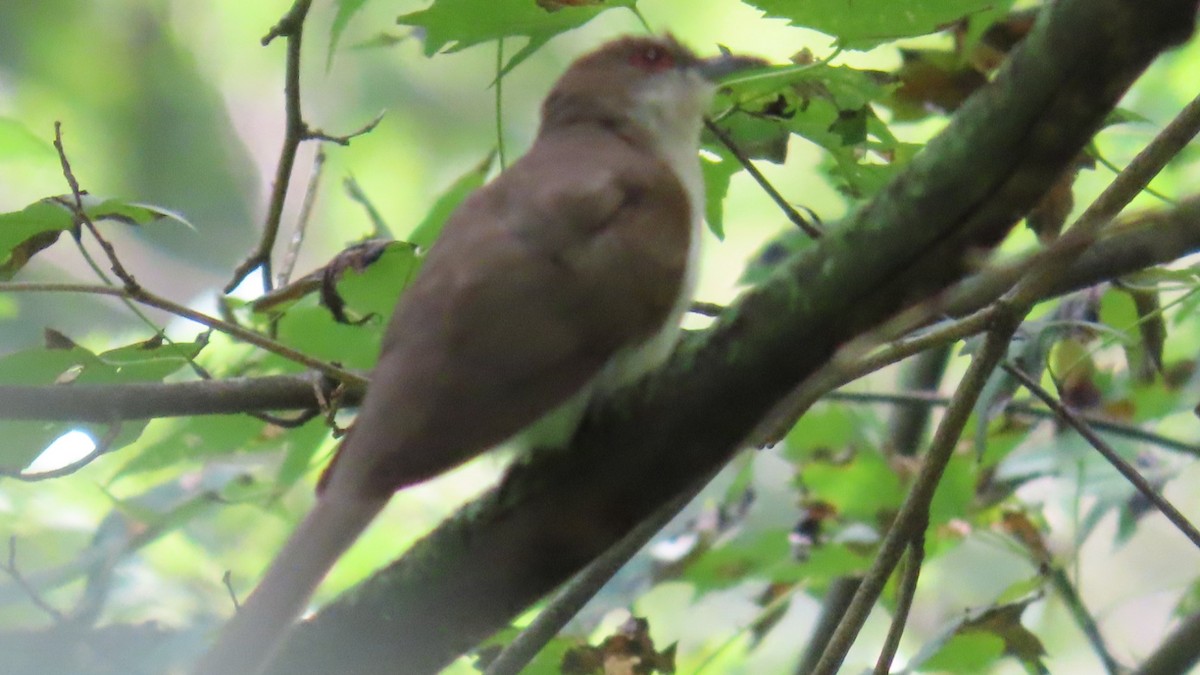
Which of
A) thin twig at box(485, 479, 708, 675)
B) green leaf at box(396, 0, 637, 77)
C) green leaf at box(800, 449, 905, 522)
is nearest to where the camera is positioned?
green leaf at box(396, 0, 637, 77)

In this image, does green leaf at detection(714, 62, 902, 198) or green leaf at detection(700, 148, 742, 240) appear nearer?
green leaf at detection(714, 62, 902, 198)

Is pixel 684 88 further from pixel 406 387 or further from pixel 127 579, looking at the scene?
pixel 127 579

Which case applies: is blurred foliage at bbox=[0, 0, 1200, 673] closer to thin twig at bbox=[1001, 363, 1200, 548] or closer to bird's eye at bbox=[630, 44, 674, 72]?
thin twig at bbox=[1001, 363, 1200, 548]

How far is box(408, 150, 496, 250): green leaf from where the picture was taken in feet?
8.82

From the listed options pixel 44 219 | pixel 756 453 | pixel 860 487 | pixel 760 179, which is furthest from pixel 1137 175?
pixel 44 219

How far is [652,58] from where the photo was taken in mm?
3420

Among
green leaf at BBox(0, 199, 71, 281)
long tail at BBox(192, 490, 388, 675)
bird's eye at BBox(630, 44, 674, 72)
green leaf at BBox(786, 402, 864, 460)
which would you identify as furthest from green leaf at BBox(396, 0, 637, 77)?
green leaf at BBox(786, 402, 864, 460)

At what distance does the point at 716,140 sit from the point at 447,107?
6.33m

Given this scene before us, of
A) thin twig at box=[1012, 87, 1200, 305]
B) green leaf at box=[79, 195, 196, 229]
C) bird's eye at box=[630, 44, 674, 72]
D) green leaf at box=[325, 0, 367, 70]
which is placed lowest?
thin twig at box=[1012, 87, 1200, 305]

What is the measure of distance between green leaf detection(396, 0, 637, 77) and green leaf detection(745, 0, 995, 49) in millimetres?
330

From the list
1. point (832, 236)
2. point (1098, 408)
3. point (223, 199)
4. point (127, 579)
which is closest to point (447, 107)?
point (223, 199)

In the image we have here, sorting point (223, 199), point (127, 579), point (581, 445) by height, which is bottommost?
point (581, 445)

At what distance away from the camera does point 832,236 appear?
1519 millimetres

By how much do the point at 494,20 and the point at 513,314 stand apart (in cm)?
52
